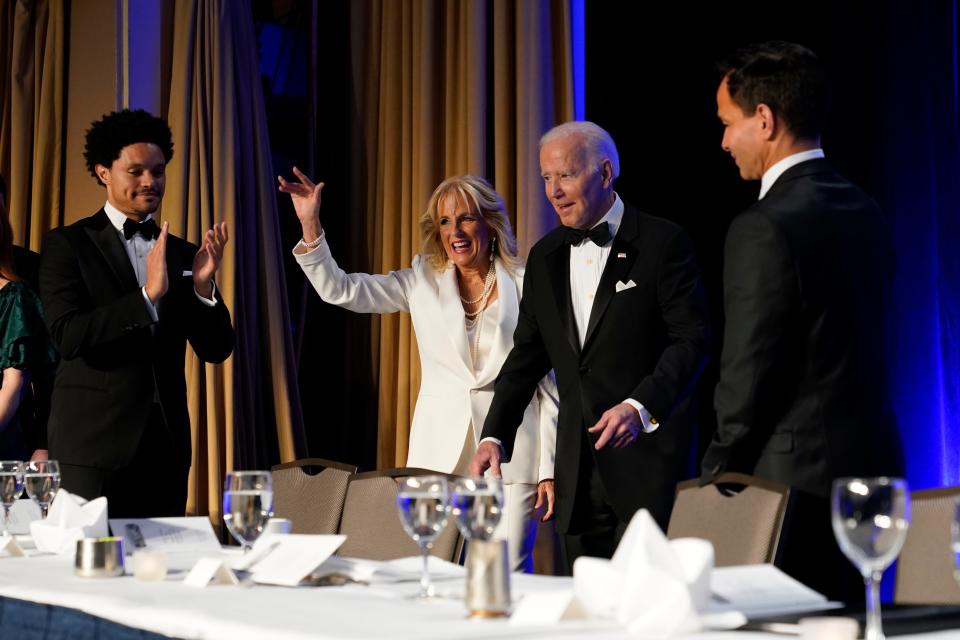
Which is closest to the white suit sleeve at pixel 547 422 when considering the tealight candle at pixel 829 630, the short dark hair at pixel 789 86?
the short dark hair at pixel 789 86

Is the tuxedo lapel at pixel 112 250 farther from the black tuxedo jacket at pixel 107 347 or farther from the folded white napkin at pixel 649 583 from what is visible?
the folded white napkin at pixel 649 583

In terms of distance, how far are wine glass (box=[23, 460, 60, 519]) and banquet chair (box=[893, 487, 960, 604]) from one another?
5.31 feet

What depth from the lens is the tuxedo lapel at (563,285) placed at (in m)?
3.43

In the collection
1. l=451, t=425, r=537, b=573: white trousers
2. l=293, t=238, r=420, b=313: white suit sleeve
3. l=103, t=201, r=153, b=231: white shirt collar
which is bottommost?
l=451, t=425, r=537, b=573: white trousers

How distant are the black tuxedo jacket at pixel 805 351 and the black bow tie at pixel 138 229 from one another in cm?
211

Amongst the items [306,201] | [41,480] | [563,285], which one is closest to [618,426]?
[563,285]

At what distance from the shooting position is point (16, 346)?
4156 millimetres

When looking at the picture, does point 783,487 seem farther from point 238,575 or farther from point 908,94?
point 908,94

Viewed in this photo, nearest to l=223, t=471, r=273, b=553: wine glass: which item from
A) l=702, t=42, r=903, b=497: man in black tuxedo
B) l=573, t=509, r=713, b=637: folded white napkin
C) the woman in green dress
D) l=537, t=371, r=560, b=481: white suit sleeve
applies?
l=573, t=509, r=713, b=637: folded white napkin

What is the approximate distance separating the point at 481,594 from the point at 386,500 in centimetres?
132

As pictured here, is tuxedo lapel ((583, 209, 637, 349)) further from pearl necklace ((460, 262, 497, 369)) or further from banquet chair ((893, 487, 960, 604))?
banquet chair ((893, 487, 960, 604))

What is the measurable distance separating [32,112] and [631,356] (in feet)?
14.3

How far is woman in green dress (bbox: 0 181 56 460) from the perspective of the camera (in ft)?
13.5

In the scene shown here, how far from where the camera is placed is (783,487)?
223cm
